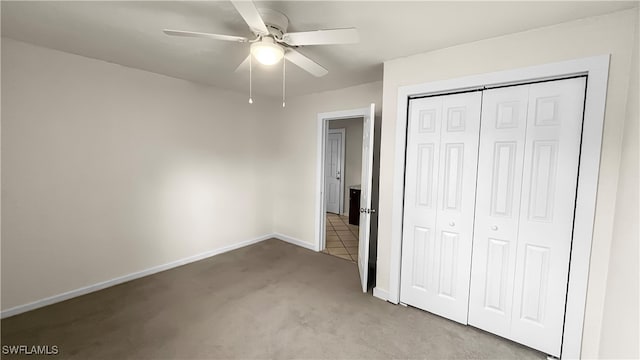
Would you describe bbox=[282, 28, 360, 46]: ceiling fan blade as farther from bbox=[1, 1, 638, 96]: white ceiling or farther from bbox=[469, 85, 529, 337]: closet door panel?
bbox=[469, 85, 529, 337]: closet door panel

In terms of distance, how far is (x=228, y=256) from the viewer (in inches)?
151

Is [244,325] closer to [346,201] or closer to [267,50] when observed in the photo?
[267,50]

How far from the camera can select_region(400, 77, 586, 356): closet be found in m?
1.91

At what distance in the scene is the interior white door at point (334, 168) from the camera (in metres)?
6.46

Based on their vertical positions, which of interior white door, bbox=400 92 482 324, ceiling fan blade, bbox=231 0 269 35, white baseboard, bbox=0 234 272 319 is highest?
ceiling fan blade, bbox=231 0 269 35

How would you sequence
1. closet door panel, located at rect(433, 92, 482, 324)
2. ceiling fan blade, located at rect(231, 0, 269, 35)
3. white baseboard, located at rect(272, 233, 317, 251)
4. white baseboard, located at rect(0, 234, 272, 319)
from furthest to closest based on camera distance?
1. white baseboard, located at rect(272, 233, 317, 251)
2. white baseboard, located at rect(0, 234, 272, 319)
3. closet door panel, located at rect(433, 92, 482, 324)
4. ceiling fan blade, located at rect(231, 0, 269, 35)

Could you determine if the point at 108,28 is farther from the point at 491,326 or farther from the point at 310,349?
the point at 491,326

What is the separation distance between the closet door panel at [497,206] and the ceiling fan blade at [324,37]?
129 centimetres

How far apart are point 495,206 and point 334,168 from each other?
181 inches

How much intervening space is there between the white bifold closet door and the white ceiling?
0.50 m

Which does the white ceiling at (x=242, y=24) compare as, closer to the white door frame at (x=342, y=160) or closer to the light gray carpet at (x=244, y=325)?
the light gray carpet at (x=244, y=325)

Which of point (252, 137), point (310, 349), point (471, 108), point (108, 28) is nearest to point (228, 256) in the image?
point (252, 137)

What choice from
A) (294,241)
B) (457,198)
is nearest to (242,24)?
(457,198)

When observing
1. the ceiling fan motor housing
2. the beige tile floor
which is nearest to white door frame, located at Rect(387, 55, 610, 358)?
the ceiling fan motor housing
